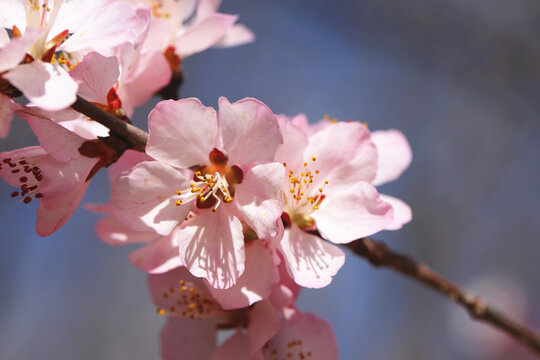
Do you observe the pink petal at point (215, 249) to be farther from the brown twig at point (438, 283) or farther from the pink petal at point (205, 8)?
the pink petal at point (205, 8)

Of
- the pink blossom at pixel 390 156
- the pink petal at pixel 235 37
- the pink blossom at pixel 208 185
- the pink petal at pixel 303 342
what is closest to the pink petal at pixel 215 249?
the pink blossom at pixel 208 185

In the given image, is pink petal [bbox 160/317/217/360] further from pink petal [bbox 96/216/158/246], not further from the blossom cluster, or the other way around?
pink petal [bbox 96/216/158/246]

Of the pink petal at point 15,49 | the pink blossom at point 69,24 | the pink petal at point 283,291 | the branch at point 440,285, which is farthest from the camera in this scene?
the branch at point 440,285

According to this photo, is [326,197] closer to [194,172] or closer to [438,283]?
[194,172]

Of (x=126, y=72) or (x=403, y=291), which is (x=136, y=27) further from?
(x=403, y=291)

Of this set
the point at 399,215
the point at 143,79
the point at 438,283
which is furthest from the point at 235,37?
the point at 438,283

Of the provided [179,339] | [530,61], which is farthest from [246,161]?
[530,61]
